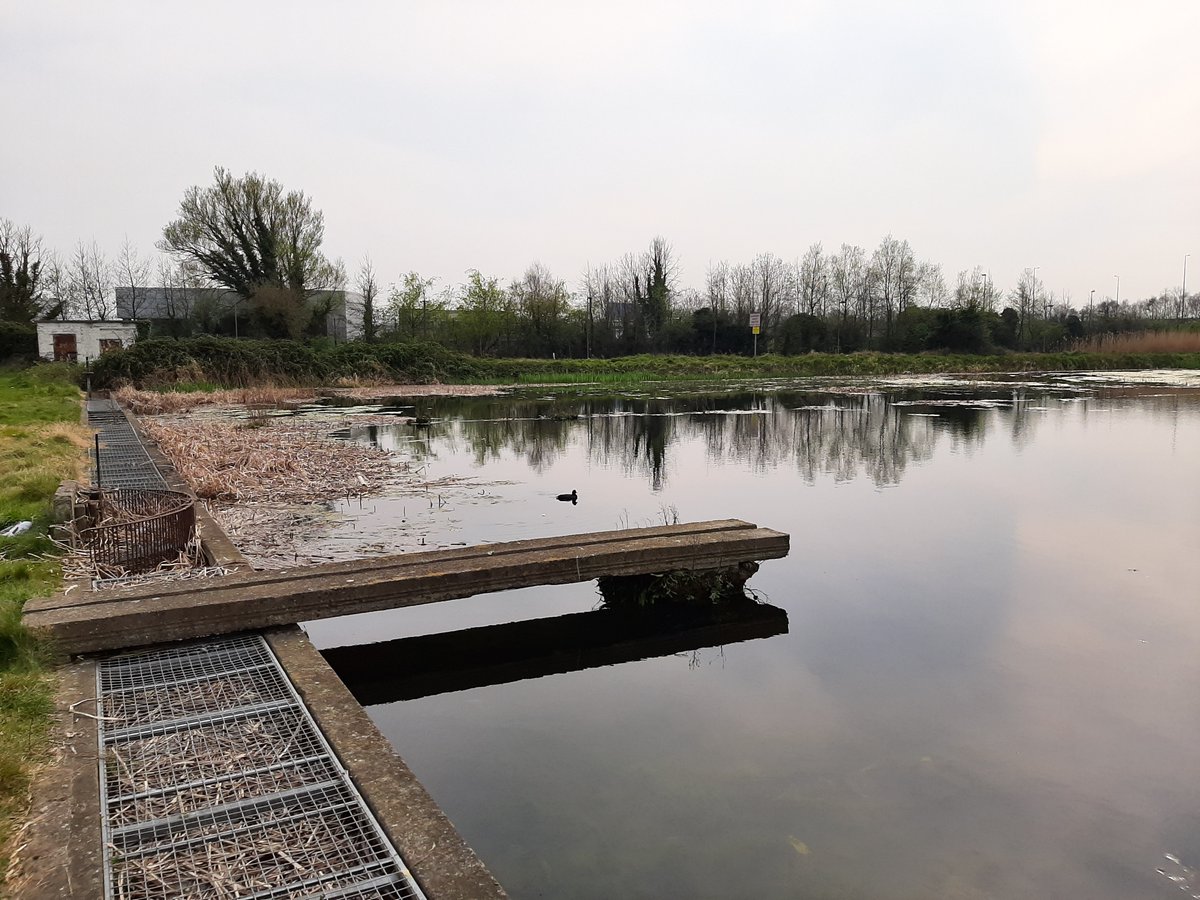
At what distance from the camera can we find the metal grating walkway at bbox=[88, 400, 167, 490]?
908 centimetres

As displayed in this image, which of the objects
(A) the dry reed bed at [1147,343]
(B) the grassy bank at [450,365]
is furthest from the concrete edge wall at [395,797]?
(A) the dry reed bed at [1147,343]

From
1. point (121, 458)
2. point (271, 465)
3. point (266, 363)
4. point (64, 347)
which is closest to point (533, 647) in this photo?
point (271, 465)

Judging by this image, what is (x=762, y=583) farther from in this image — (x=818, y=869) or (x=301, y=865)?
(x=301, y=865)

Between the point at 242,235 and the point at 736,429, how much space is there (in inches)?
1273

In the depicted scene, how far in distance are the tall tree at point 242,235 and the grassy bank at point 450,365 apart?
711 cm

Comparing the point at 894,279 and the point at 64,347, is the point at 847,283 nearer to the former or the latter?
the point at 894,279

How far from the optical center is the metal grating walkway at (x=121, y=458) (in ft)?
29.8

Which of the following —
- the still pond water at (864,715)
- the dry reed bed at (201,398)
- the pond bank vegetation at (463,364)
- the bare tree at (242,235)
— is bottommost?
the still pond water at (864,715)

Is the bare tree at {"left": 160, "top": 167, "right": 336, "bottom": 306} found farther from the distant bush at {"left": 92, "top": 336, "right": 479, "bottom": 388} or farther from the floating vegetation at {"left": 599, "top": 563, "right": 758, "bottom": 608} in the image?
the floating vegetation at {"left": 599, "top": 563, "right": 758, "bottom": 608}

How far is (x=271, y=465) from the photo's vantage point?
1106 cm

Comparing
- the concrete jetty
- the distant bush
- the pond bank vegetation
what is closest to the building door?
the pond bank vegetation

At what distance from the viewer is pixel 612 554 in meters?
5.52

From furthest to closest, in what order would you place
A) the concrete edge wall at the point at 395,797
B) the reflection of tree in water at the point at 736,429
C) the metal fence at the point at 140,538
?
1. the reflection of tree in water at the point at 736,429
2. the metal fence at the point at 140,538
3. the concrete edge wall at the point at 395,797

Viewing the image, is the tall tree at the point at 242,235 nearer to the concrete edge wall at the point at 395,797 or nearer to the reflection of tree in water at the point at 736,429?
the reflection of tree in water at the point at 736,429
